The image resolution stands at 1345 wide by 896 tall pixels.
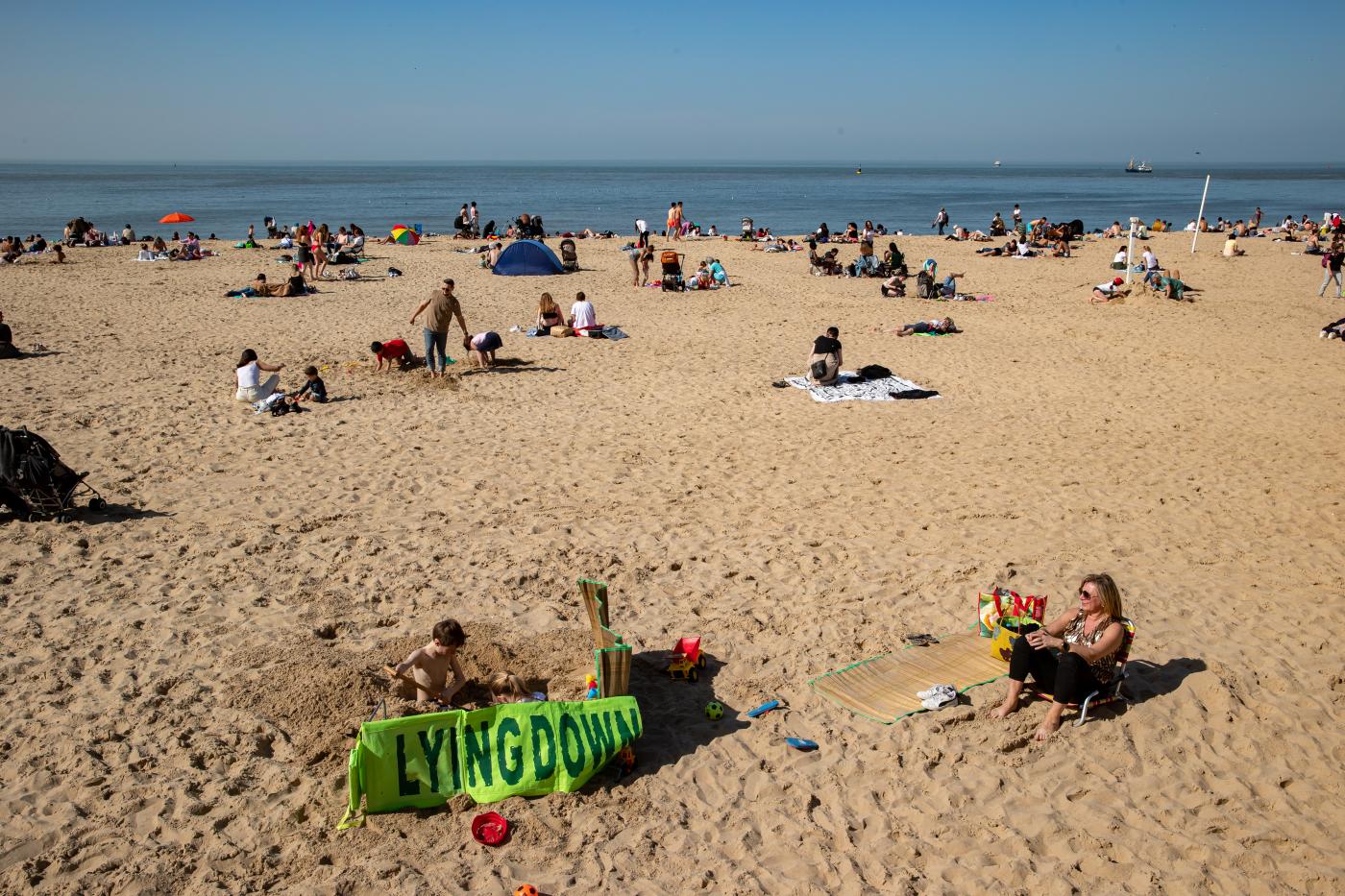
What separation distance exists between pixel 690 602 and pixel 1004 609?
7.42 feet

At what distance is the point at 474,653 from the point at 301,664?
1.09m

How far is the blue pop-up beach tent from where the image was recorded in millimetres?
24297

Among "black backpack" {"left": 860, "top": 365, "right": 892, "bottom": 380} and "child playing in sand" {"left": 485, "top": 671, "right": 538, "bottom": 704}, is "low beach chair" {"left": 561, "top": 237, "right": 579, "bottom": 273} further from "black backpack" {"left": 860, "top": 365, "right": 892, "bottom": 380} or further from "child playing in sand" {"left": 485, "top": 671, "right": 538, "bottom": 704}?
"child playing in sand" {"left": 485, "top": 671, "right": 538, "bottom": 704}

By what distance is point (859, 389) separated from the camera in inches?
506

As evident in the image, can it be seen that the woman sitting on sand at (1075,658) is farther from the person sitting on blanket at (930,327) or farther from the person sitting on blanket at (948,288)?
the person sitting on blanket at (948,288)

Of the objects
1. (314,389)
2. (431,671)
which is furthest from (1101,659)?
(314,389)

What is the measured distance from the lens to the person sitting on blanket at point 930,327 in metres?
17.1

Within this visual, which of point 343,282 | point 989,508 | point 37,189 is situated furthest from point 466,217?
Result: point 37,189

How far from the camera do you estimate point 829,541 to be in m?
7.86

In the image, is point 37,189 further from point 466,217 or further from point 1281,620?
point 1281,620

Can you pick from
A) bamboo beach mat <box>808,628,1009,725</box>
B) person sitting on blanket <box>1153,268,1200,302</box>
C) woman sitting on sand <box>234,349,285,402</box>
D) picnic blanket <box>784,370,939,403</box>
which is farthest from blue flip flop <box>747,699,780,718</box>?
person sitting on blanket <box>1153,268,1200,302</box>

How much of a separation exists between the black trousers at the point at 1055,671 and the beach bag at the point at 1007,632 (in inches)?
13.1

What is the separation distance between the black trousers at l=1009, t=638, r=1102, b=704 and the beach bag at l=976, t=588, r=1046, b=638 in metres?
0.70

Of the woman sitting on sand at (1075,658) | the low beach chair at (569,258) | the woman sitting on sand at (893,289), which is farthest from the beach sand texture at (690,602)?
the low beach chair at (569,258)
